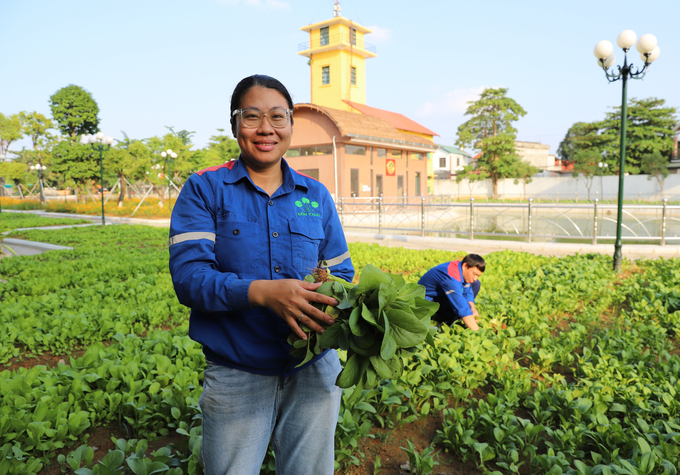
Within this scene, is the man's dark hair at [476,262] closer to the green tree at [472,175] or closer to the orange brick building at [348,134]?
the orange brick building at [348,134]

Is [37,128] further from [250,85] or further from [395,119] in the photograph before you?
[250,85]

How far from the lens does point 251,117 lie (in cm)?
159

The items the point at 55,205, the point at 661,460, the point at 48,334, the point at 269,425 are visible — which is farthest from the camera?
the point at 55,205

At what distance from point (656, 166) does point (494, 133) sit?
12.9 meters

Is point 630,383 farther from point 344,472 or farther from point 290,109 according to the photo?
point 290,109

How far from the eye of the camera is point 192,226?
4.77 ft

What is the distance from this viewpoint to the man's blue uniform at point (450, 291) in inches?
187

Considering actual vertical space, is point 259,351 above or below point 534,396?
above

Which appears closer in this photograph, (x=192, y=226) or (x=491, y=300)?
(x=192, y=226)

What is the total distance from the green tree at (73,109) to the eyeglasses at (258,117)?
37.2 metres

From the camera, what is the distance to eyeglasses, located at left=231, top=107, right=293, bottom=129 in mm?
1587

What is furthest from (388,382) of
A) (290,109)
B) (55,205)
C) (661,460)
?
(55,205)

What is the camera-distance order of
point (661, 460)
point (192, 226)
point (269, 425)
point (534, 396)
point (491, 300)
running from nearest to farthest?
point (192, 226), point (269, 425), point (661, 460), point (534, 396), point (491, 300)

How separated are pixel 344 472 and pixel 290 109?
2.12 m
